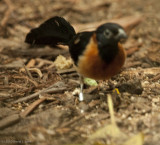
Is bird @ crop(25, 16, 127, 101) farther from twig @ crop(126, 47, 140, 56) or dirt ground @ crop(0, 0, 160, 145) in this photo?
twig @ crop(126, 47, 140, 56)

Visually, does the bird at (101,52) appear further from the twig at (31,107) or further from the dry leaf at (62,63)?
the dry leaf at (62,63)

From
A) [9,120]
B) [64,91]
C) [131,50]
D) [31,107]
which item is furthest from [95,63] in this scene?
[131,50]

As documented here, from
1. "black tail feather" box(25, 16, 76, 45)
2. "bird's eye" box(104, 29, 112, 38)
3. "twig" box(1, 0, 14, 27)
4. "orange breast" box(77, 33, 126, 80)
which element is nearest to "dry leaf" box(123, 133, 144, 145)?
"orange breast" box(77, 33, 126, 80)

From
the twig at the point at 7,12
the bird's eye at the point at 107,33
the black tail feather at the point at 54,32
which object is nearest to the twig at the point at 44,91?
the black tail feather at the point at 54,32

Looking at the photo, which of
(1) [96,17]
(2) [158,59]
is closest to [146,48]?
(2) [158,59]

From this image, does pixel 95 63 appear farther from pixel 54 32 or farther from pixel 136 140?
pixel 54 32
